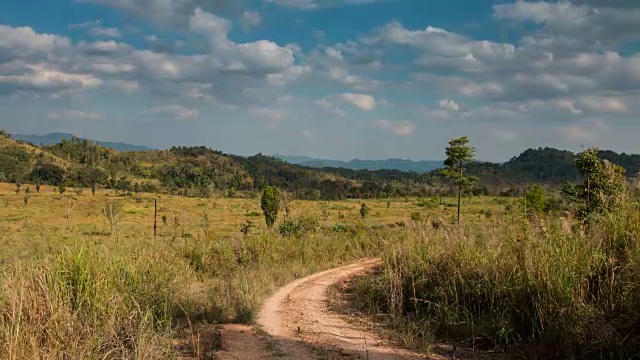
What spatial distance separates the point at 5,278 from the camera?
630 centimetres

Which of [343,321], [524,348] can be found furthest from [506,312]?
[343,321]

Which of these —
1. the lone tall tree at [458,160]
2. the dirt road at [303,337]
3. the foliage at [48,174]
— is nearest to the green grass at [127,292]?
the dirt road at [303,337]

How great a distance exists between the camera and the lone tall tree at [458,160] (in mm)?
30656

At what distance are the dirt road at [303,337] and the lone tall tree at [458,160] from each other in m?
22.6

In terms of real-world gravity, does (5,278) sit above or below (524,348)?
above

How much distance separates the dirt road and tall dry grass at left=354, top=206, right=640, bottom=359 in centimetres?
63

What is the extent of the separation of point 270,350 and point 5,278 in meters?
3.91

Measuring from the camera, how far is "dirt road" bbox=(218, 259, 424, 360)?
6.54 metres

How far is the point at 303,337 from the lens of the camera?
7.50 m

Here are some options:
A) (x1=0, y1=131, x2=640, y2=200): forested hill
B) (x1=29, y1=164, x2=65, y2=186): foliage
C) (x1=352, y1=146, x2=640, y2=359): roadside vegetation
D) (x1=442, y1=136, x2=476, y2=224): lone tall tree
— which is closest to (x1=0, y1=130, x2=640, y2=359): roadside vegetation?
(x1=352, y1=146, x2=640, y2=359): roadside vegetation

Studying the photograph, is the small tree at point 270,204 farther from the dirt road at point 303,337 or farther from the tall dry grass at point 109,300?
the dirt road at point 303,337

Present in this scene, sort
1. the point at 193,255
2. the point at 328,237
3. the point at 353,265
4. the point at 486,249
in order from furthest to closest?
the point at 328,237, the point at 353,265, the point at 193,255, the point at 486,249

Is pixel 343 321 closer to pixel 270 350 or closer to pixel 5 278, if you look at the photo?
pixel 270 350

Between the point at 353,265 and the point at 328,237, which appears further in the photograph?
the point at 328,237
